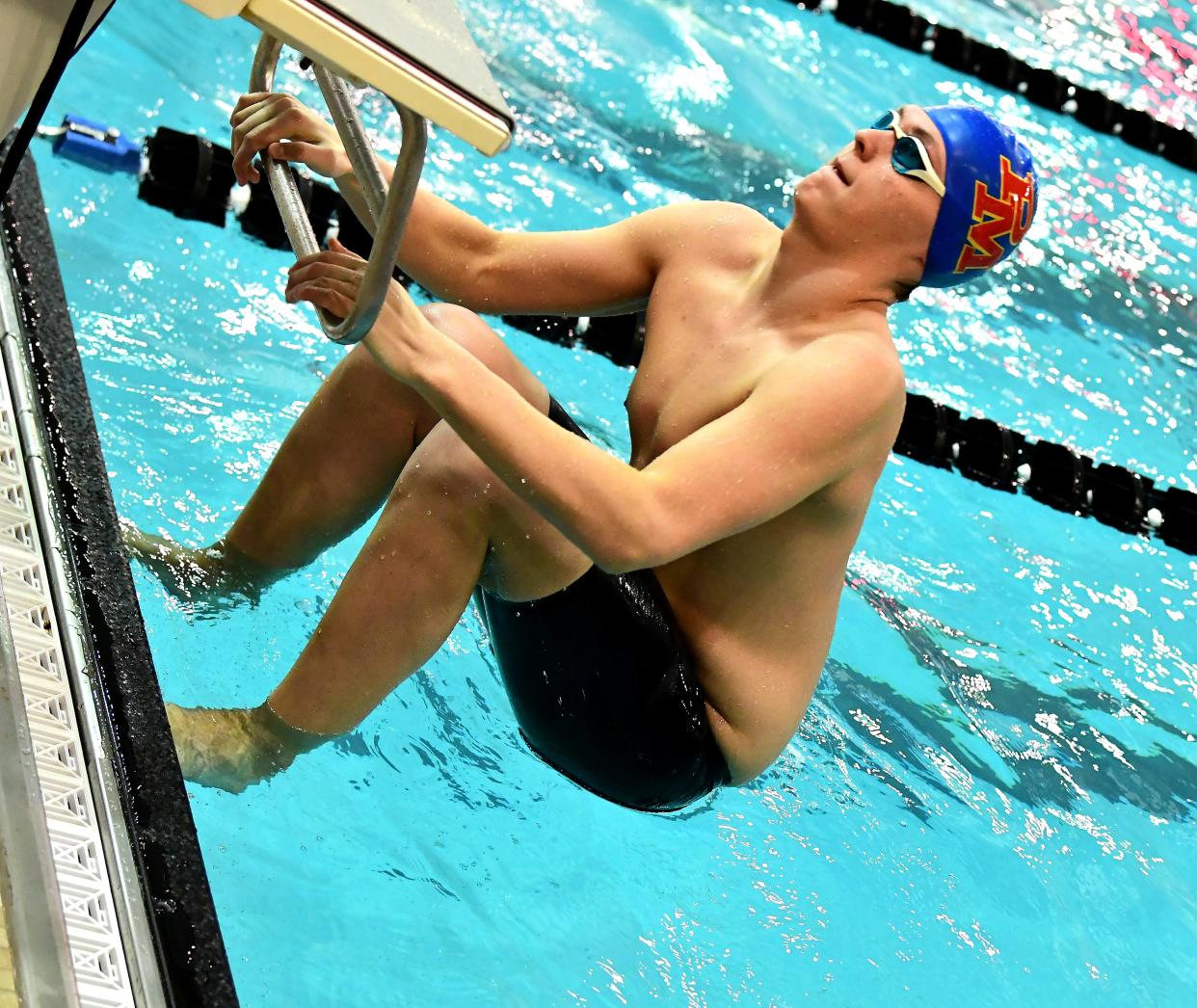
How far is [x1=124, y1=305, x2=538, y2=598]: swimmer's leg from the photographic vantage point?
2199 mm

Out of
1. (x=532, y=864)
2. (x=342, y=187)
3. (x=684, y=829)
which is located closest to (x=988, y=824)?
(x=684, y=829)

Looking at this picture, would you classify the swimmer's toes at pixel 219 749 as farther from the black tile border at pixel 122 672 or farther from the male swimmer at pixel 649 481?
the black tile border at pixel 122 672

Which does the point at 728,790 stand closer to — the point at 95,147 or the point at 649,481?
the point at 649,481

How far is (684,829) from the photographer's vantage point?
2785 millimetres

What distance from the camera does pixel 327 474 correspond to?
229 cm

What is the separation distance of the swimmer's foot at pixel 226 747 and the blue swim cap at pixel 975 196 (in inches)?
46.4

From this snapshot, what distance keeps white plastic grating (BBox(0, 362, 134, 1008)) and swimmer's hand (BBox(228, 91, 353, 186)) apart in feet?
2.00

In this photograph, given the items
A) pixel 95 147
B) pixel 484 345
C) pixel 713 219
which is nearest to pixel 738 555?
pixel 484 345

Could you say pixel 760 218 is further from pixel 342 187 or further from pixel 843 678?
pixel 843 678

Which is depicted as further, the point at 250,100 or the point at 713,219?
the point at 713,219

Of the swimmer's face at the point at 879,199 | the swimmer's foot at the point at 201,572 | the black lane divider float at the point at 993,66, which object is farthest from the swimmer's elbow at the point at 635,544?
the black lane divider float at the point at 993,66

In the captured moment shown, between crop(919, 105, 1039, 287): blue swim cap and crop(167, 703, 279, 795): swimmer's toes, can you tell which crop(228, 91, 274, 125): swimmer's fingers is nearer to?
crop(167, 703, 279, 795): swimmer's toes

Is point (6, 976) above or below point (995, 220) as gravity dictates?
below

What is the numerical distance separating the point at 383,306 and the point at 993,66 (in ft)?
21.2
